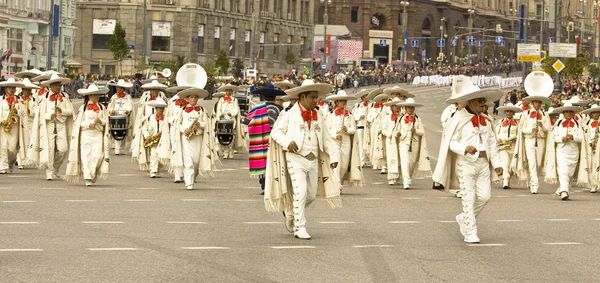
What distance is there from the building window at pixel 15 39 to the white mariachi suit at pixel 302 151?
7034 centimetres

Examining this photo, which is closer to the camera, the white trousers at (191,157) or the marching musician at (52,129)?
the white trousers at (191,157)

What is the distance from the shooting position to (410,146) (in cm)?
2519

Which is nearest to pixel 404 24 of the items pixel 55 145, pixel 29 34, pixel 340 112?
pixel 29 34

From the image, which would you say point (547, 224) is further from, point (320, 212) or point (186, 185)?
point (186, 185)

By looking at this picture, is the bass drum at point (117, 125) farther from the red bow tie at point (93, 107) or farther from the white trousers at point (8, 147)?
the red bow tie at point (93, 107)

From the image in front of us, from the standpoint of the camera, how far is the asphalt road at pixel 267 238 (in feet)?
41.4

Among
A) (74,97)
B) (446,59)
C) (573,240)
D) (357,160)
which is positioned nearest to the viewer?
(573,240)

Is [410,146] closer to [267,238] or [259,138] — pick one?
[259,138]

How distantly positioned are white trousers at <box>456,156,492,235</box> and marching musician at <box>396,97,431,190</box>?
8.85 m

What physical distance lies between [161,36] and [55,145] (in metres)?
77.0

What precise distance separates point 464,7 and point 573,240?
146 meters

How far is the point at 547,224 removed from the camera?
18047 mm

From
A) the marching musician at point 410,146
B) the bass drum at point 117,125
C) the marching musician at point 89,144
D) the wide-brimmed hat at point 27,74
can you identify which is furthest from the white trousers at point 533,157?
the wide-brimmed hat at point 27,74

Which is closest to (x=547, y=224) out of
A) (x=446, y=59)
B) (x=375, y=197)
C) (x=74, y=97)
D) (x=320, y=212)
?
(x=320, y=212)
